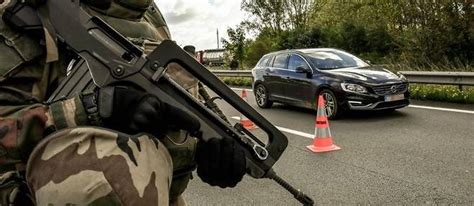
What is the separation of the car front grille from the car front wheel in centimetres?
68

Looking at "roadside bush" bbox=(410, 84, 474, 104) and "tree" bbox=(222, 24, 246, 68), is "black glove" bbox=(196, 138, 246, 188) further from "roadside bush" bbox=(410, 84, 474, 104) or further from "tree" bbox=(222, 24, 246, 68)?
"tree" bbox=(222, 24, 246, 68)

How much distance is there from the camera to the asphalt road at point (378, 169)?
13.5 ft

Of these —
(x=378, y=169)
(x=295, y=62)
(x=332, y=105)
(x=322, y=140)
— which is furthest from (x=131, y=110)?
(x=295, y=62)

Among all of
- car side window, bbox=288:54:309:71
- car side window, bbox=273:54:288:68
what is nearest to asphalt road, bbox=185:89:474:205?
car side window, bbox=288:54:309:71

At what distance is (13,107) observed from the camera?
1146 mm

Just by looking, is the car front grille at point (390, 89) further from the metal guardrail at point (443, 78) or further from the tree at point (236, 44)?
the tree at point (236, 44)

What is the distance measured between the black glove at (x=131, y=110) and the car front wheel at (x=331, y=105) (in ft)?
24.0

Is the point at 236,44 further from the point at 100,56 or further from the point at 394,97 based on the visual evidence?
the point at 100,56

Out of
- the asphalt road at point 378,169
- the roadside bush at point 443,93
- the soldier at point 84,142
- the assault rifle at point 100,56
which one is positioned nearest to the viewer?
the soldier at point 84,142

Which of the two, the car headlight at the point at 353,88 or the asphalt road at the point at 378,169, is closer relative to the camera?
the asphalt road at the point at 378,169

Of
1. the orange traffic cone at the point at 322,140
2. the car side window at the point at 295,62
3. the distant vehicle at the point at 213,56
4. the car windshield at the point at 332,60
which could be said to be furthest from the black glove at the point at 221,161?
the distant vehicle at the point at 213,56

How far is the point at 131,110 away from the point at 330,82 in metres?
7.53

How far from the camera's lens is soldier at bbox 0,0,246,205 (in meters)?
1.04

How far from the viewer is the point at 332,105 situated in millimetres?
8375
